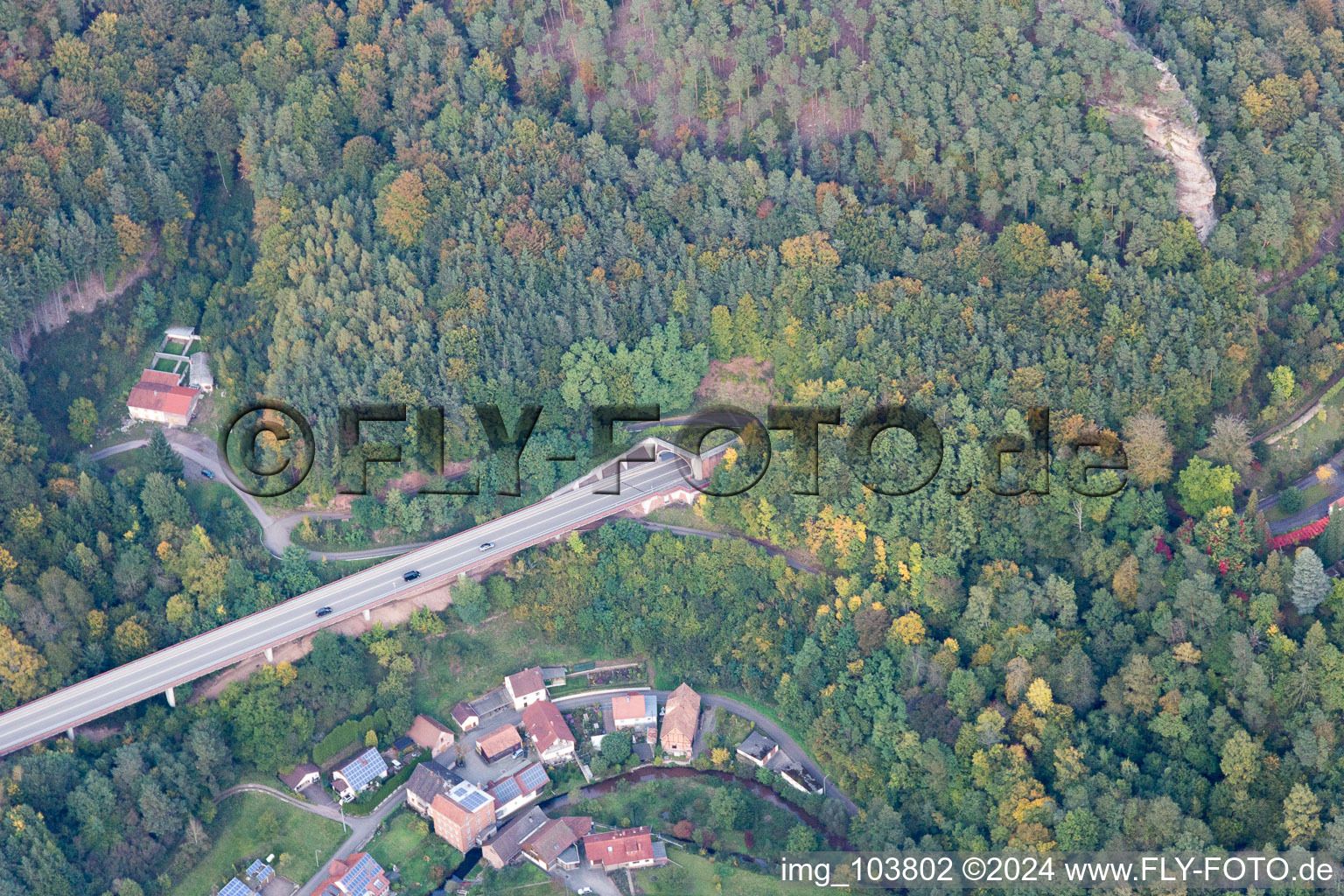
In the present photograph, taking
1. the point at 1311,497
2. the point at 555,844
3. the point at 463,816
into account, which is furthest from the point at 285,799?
the point at 1311,497

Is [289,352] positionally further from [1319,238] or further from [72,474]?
[1319,238]

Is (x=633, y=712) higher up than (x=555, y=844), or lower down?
higher up

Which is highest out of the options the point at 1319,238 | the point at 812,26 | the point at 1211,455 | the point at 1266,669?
the point at 812,26

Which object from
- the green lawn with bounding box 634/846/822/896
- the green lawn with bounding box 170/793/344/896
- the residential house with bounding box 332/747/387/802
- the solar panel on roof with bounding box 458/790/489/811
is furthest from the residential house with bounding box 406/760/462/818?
the green lawn with bounding box 634/846/822/896

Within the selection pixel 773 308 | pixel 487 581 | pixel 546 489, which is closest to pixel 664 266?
pixel 773 308

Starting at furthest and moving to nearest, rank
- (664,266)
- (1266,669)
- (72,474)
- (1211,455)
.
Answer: (664,266)
(72,474)
(1211,455)
(1266,669)
